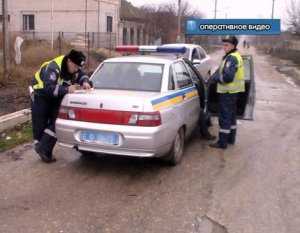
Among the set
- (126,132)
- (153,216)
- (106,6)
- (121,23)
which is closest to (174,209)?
(153,216)

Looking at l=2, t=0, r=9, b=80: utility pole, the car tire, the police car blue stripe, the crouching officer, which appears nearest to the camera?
the police car blue stripe

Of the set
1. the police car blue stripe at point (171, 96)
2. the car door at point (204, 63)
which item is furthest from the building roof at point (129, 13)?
the police car blue stripe at point (171, 96)

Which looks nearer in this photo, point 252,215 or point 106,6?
point 252,215

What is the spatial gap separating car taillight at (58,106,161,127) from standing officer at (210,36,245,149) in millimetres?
2028

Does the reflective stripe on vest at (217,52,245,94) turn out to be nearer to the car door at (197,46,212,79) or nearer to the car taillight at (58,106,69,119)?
the car taillight at (58,106,69,119)

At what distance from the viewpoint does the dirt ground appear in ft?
14.5

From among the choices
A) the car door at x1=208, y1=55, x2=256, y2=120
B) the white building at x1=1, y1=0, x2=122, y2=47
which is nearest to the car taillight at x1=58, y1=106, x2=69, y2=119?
the car door at x1=208, y1=55, x2=256, y2=120

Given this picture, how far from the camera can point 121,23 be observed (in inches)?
1631

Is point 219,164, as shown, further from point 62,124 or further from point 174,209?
point 62,124

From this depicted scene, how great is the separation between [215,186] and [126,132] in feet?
4.25

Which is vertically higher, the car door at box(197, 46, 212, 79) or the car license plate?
the car door at box(197, 46, 212, 79)

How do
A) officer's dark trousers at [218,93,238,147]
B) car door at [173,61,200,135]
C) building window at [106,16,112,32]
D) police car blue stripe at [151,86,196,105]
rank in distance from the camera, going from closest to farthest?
police car blue stripe at [151,86,196,105], car door at [173,61,200,135], officer's dark trousers at [218,93,238,147], building window at [106,16,112,32]

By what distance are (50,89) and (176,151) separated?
1.91 m

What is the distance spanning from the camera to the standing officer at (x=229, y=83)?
276 inches
